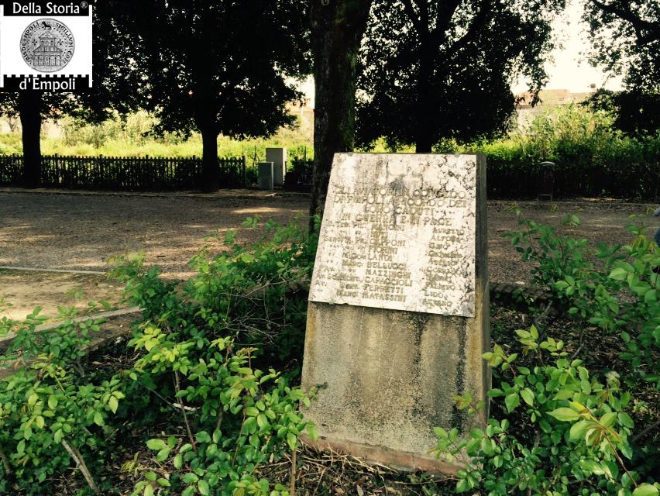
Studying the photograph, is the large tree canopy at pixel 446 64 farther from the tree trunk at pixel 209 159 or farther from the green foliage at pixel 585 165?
the tree trunk at pixel 209 159

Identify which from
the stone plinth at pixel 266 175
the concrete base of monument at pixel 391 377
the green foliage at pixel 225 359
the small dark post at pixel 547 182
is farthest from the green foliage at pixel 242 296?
the stone plinth at pixel 266 175

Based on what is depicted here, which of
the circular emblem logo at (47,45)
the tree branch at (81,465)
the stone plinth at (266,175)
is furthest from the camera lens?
the stone plinth at (266,175)

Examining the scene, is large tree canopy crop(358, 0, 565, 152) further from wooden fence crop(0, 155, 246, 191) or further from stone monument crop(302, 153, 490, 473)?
stone monument crop(302, 153, 490, 473)

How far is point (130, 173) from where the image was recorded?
2255 cm

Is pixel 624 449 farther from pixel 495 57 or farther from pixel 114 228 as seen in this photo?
pixel 495 57

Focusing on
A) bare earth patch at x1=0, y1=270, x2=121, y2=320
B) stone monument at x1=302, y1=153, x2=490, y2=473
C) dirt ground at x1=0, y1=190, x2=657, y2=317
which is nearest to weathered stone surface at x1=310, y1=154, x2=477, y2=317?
stone monument at x1=302, y1=153, x2=490, y2=473

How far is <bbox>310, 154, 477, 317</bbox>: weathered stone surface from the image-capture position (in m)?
3.33

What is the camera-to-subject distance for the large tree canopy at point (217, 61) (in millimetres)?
18781

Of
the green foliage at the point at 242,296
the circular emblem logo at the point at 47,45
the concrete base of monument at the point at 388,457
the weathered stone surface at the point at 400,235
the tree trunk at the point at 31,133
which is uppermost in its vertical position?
the circular emblem logo at the point at 47,45

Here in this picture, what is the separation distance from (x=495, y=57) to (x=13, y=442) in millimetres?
18539

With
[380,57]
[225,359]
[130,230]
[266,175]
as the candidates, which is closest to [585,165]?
[380,57]

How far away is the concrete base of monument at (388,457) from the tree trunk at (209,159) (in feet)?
56.8

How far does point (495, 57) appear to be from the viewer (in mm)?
19141

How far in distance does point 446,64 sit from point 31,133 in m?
14.6
